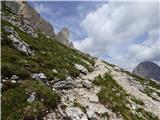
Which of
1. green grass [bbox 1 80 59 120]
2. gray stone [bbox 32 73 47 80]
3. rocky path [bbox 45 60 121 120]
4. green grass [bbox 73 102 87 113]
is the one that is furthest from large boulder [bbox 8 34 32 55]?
green grass [bbox 73 102 87 113]

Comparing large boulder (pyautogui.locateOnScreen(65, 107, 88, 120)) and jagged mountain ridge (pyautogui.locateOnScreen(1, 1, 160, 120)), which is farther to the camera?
large boulder (pyautogui.locateOnScreen(65, 107, 88, 120))

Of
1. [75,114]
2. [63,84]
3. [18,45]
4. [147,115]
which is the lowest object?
[75,114]

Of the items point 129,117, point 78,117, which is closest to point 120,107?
point 129,117

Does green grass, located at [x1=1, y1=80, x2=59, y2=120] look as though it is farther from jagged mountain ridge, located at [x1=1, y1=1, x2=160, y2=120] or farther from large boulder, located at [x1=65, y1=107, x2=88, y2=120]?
large boulder, located at [x1=65, y1=107, x2=88, y2=120]

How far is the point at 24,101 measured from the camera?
2380cm

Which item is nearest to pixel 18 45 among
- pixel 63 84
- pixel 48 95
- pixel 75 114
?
pixel 63 84

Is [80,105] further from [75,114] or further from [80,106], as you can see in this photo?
[75,114]

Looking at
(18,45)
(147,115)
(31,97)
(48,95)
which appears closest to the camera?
(31,97)

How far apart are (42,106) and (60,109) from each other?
1.84 metres

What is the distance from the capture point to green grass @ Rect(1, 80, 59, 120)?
22359 millimetres

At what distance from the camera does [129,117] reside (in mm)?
30203

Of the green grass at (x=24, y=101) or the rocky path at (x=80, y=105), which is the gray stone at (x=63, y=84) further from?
the green grass at (x=24, y=101)

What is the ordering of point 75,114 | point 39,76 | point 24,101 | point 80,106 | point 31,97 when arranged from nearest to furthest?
point 24,101, point 31,97, point 75,114, point 80,106, point 39,76

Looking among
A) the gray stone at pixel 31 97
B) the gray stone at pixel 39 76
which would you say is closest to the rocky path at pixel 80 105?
the gray stone at pixel 31 97
